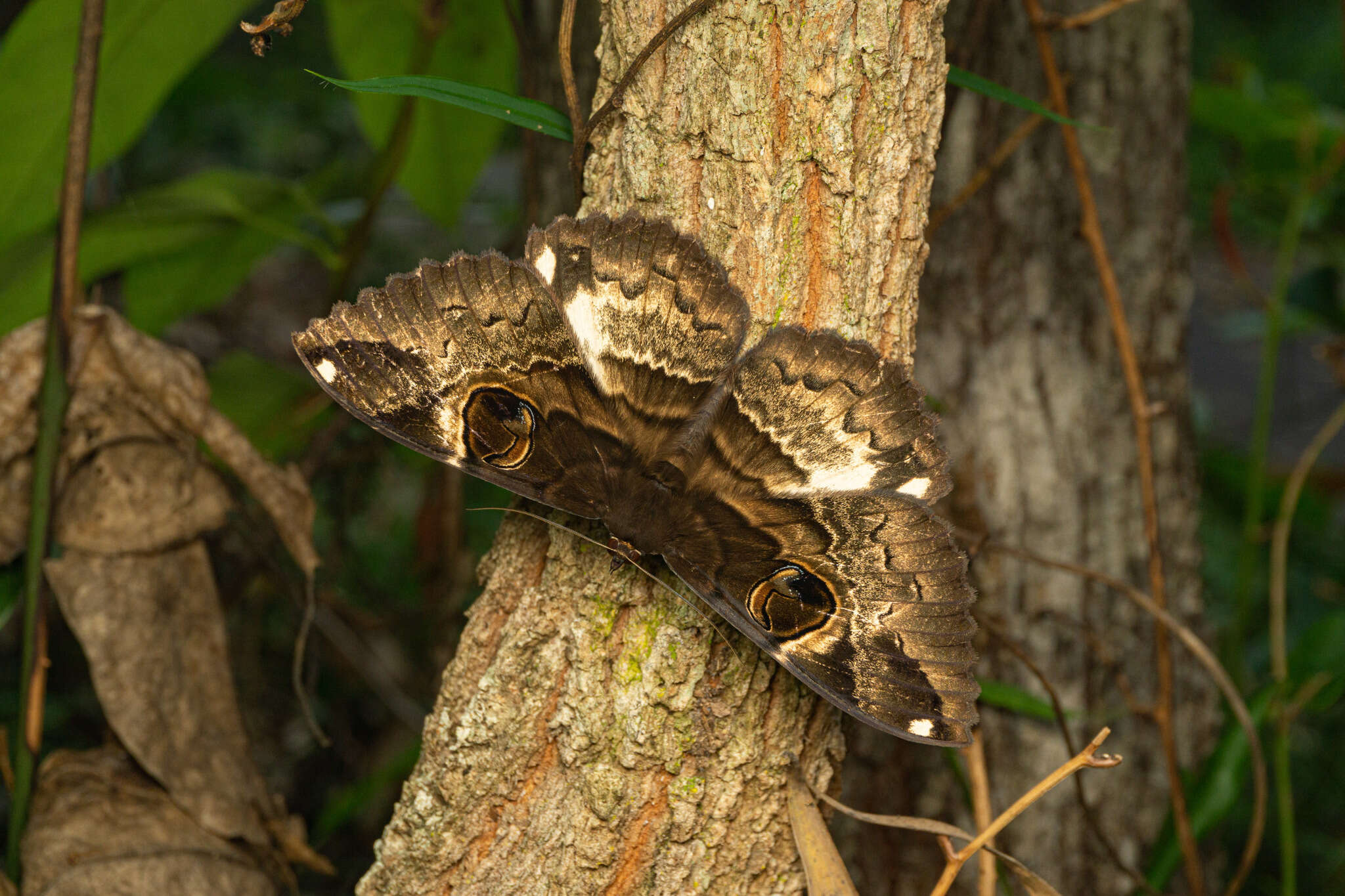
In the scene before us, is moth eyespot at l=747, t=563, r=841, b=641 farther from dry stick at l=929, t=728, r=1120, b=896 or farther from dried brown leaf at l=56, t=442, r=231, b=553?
dried brown leaf at l=56, t=442, r=231, b=553

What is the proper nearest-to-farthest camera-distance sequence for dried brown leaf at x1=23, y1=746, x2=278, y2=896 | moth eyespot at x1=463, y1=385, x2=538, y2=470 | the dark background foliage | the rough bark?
moth eyespot at x1=463, y1=385, x2=538, y2=470
dried brown leaf at x1=23, y1=746, x2=278, y2=896
the dark background foliage
the rough bark

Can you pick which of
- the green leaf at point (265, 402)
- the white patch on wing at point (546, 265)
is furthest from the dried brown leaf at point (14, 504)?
the white patch on wing at point (546, 265)

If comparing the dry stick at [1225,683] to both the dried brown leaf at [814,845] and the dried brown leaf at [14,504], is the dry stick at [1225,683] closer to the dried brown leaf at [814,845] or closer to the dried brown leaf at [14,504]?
the dried brown leaf at [814,845]

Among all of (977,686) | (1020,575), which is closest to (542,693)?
(977,686)

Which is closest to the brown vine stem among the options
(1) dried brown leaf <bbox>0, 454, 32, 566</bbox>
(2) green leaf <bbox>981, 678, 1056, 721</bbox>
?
(2) green leaf <bbox>981, 678, 1056, 721</bbox>

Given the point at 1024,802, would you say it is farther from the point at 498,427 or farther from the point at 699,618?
the point at 498,427

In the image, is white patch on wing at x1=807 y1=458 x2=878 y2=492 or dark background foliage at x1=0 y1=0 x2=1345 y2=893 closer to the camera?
white patch on wing at x1=807 y1=458 x2=878 y2=492

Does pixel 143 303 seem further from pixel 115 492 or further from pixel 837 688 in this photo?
pixel 837 688
